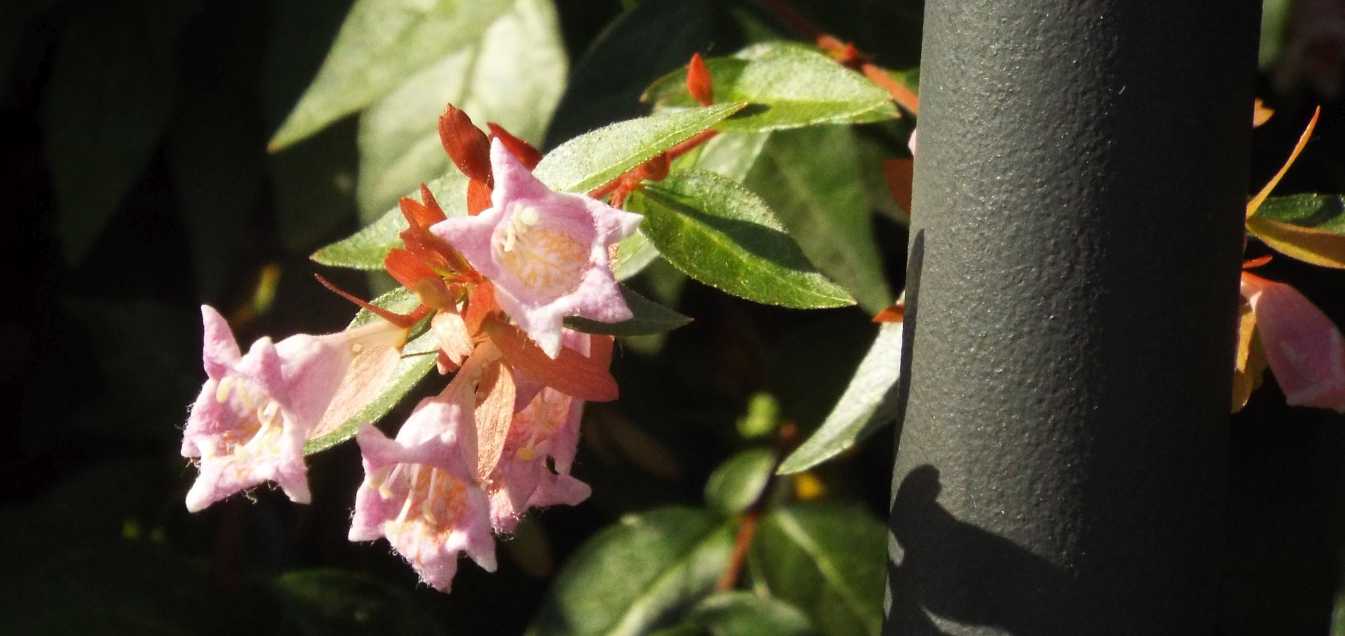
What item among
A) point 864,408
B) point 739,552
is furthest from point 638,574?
point 864,408

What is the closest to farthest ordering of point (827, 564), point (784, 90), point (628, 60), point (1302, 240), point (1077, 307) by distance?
point (1077, 307)
point (1302, 240)
point (784, 90)
point (628, 60)
point (827, 564)

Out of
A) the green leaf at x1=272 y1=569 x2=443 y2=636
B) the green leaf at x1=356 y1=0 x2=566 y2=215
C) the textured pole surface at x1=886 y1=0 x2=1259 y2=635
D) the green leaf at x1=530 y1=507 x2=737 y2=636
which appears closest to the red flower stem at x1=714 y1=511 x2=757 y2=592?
Answer: the green leaf at x1=530 y1=507 x2=737 y2=636

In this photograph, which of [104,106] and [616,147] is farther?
[104,106]

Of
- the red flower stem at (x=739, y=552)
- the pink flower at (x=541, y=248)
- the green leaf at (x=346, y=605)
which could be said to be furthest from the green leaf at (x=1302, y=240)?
the green leaf at (x=346, y=605)

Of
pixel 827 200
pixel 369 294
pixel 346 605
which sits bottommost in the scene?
pixel 346 605

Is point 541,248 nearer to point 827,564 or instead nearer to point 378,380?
point 378,380

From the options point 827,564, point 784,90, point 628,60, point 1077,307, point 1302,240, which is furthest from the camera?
point 827,564

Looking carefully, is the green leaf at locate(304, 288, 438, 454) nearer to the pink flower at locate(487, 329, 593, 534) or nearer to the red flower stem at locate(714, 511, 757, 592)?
the pink flower at locate(487, 329, 593, 534)
